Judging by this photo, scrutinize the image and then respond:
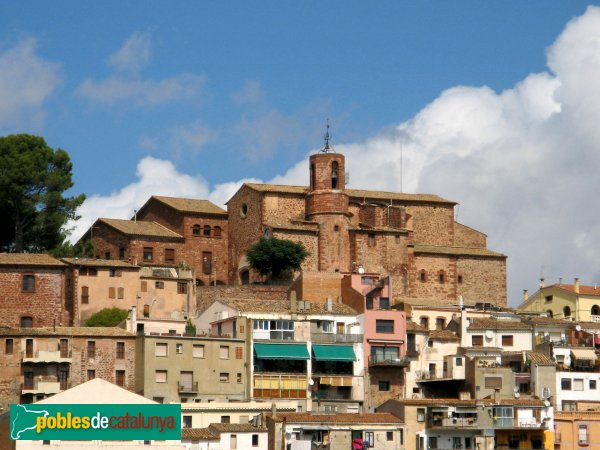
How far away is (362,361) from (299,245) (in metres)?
14.7

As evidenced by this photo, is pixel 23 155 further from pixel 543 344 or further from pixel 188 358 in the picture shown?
pixel 543 344

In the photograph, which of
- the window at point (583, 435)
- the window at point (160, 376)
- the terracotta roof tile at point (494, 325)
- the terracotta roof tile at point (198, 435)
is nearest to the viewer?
the terracotta roof tile at point (198, 435)

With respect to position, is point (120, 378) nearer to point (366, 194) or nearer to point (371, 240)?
point (371, 240)

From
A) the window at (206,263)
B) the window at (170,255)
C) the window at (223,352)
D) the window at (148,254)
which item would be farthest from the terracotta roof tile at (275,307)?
the window at (206,263)

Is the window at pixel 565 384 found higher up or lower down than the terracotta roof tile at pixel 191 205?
lower down

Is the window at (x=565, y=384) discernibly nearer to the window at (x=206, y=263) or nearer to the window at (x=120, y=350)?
the window at (x=120, y=350)

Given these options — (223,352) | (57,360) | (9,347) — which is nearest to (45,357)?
(57,360)

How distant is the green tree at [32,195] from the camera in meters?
88.2

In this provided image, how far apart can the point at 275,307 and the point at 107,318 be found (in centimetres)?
836

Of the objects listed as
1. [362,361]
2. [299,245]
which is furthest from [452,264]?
[362,361]

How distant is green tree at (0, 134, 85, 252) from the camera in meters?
88.2

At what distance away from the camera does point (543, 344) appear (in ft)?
270

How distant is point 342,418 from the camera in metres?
72.4

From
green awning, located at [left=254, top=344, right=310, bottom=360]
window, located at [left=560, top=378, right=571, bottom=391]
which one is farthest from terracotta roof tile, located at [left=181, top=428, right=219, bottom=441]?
window, located at [left=560, top=378, right=571, bottom=391]
